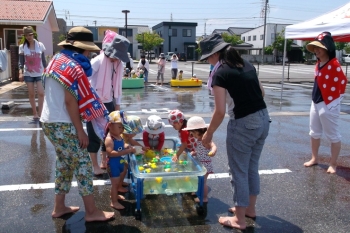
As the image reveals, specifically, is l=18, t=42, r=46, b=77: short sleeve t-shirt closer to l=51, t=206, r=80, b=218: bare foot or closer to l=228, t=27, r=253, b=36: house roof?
l=51, t=206, r=80, b=218: bare foot

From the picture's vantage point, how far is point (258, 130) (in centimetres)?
325

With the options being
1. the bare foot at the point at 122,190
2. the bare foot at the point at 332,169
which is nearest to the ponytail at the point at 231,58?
the bare foot at the point at 122,190

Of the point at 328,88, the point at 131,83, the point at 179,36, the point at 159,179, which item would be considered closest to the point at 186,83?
the point at 131,83

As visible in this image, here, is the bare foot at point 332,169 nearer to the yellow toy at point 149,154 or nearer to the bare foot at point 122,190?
the yellow toy at point 149,154

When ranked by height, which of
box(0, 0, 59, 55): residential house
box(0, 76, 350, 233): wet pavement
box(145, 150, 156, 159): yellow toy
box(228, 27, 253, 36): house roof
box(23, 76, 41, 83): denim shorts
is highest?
box(228, 27, 253, 36): house roof

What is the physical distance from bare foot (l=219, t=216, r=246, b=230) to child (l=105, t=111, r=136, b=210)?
3.52 ft

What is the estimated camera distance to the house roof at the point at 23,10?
21.4m

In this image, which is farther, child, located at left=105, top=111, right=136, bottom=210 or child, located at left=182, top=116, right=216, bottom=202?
child, located at left=182, top=116, right=216, bottom=202

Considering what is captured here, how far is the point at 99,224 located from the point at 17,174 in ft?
6.13

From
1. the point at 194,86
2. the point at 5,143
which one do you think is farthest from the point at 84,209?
the point at 194,86

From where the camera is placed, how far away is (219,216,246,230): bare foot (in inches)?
134

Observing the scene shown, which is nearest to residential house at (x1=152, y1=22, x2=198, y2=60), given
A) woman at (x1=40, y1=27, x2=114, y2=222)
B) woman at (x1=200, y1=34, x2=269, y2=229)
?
woman at (x1=200, y1=34, x2=269, y2=229)

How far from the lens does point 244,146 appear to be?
3.25 meters

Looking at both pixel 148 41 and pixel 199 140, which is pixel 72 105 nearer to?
pixel 199 140
